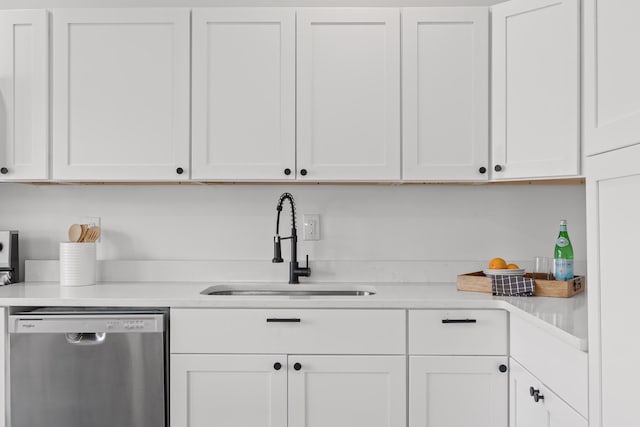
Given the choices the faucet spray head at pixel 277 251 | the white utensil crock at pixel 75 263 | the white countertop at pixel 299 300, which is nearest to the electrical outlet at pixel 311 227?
the faucet spray head at pixel 277 251

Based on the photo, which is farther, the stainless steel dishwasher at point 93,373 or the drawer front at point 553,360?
the stainless steel dishwasher at point 93,373

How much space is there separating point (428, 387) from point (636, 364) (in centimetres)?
106

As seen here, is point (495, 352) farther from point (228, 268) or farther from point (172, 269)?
point (172, 269)

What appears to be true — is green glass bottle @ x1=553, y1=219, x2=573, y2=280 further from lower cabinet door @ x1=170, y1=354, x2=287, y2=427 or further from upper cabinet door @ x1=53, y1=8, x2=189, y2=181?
upper cabinet door @ x1=53, y1=8, x2=189, y2=181

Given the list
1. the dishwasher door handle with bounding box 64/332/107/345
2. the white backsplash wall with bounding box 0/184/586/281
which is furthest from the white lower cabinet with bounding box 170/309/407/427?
the white backsplash wall with bounding box 0/184/586/281

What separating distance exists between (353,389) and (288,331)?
0.33 meters

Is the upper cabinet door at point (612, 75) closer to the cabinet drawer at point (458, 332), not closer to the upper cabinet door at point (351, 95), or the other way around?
the cabinet drawer at point (458, 332)

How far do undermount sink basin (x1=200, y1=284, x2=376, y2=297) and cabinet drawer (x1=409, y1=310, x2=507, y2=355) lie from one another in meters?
0.49

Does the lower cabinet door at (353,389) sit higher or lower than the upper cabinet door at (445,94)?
lower

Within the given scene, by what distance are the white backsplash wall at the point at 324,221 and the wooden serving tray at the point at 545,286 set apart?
295 millimetres

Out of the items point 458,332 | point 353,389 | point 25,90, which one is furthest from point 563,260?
point 25,90

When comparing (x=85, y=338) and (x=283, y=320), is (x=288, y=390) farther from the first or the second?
(x=85, y=338)

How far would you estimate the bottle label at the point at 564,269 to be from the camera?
2158mm

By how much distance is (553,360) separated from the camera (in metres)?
1.55
